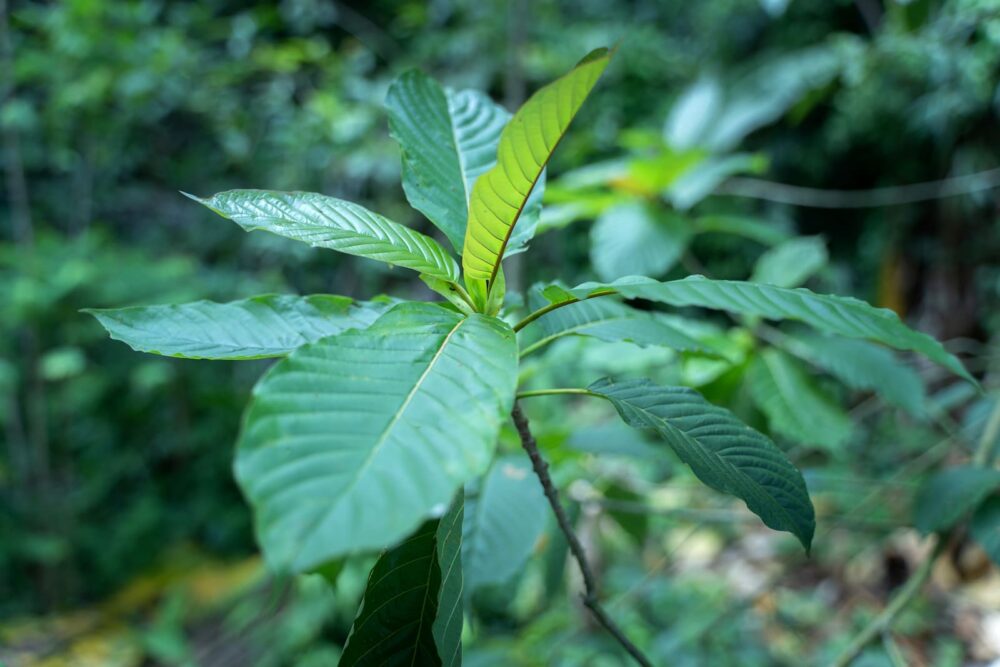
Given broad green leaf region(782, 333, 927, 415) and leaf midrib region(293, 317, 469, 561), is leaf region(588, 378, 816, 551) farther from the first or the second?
broad green leaf region(782, 333, 927, 415)

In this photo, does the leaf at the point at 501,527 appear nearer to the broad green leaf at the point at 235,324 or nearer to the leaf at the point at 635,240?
the broad green leaf at the point at 235,324

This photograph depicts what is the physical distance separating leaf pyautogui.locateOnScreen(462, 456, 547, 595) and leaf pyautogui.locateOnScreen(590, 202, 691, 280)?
0.47 metres

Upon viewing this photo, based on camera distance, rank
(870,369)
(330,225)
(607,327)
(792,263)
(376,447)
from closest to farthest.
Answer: (376,447) < (330,225) < (607,327) < (870,369) < (792,263)

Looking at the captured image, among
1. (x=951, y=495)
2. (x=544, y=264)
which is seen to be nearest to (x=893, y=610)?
(x=951, y=495)

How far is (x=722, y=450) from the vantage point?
1.39ft

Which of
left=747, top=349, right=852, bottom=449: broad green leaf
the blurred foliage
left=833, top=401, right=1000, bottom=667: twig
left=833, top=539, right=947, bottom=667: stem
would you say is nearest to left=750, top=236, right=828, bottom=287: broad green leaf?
the blurred foliage

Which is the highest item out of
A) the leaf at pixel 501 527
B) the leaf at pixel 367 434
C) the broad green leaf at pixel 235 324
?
the leaf at pixel 367 434

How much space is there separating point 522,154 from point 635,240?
0.86m

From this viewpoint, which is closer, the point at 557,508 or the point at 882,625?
the point at 557,508

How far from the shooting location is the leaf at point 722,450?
40cm

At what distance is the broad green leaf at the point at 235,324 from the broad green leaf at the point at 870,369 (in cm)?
70

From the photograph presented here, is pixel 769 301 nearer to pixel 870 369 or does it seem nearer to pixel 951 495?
pixel 951 495

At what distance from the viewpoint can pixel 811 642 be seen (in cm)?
175

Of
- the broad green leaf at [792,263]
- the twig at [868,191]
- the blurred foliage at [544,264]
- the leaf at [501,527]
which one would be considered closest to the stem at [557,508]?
the leaf at [501,527]
